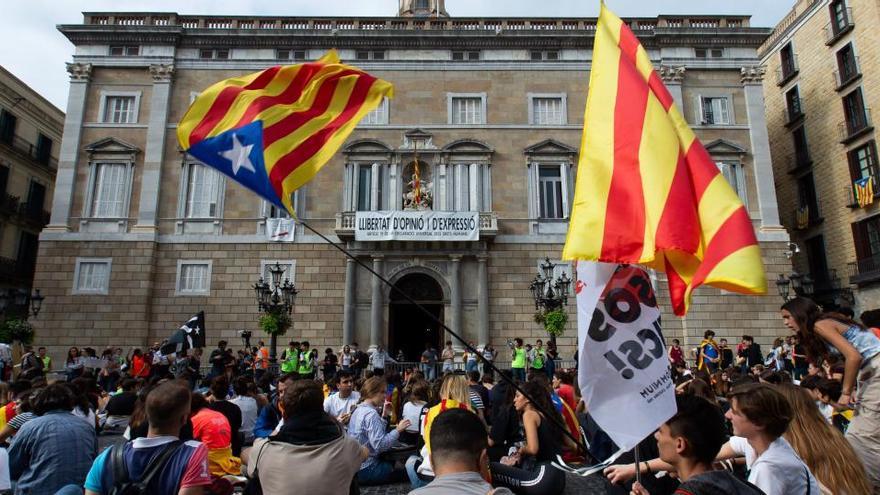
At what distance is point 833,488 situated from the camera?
3281mm

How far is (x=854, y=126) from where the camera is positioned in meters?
25.6

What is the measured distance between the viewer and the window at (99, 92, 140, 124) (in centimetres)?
2420

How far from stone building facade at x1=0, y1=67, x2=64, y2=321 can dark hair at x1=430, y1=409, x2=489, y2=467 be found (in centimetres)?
3087

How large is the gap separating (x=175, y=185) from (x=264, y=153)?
64.5 feet

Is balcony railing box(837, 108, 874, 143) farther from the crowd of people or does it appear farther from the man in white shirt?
the man in white shirt

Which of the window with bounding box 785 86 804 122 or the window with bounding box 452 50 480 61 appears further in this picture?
the window with bounding box 785 86 804 122

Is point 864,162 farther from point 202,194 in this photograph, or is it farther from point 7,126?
point 7,126

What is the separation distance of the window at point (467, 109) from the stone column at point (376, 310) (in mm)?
7133

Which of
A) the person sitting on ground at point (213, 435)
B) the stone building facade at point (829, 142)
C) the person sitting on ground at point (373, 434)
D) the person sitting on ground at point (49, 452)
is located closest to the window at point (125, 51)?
the person sitting on ground at point (373, 434)

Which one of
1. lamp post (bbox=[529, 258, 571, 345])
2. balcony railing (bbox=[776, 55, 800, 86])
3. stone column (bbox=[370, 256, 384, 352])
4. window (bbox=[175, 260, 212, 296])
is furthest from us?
balcony railing (bbox=[776, 55, 800, 86])

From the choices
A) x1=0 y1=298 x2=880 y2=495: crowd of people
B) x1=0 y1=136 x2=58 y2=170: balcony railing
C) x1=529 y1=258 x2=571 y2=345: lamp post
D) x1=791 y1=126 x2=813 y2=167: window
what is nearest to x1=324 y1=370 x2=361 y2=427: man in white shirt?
x1=0 y1=298 x2=880 y2=495: crowd of people

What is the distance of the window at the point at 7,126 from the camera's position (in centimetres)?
2897

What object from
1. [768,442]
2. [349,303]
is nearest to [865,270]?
[349,303]

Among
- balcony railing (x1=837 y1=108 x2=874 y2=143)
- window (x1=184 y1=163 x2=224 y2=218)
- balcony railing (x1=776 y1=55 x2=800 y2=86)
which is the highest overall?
balcony railing (x1=776 y1=55 x2=800 y2=86)
